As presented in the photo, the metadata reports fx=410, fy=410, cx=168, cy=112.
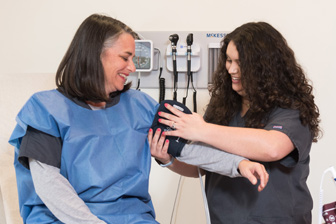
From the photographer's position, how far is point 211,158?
1375 mm

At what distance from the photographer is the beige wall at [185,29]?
1966 millimetres

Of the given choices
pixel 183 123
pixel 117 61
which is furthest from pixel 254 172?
pixel 117 61

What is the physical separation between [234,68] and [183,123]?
0.29 meters

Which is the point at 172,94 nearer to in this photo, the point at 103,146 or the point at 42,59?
the point at 42,59

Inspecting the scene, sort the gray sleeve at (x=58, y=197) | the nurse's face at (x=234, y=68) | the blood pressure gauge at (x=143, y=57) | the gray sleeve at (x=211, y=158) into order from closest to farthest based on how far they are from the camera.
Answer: the gray sleeve at (x=58, y=197) < the gray sleeve at (x=211, y=158) < the nurse's face at (x=234, y=68) < the blood pressure gauge at (x=143, y=57)

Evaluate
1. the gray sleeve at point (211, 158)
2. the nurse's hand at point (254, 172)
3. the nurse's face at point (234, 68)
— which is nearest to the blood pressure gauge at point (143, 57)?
the nurse's face at point (234, 68)

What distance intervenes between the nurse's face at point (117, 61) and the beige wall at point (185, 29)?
0.67 m

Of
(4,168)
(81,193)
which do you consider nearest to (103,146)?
(81,193)

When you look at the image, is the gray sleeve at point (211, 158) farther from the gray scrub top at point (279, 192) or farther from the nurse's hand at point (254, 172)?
the gray scrub top at point (279, 192)

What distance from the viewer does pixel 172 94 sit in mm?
2039

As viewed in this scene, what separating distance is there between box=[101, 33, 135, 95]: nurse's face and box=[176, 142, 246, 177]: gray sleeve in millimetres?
324

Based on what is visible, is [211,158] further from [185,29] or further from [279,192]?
[185,29]

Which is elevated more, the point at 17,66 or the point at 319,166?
the point at 17,66

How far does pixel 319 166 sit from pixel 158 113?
3.29ft
